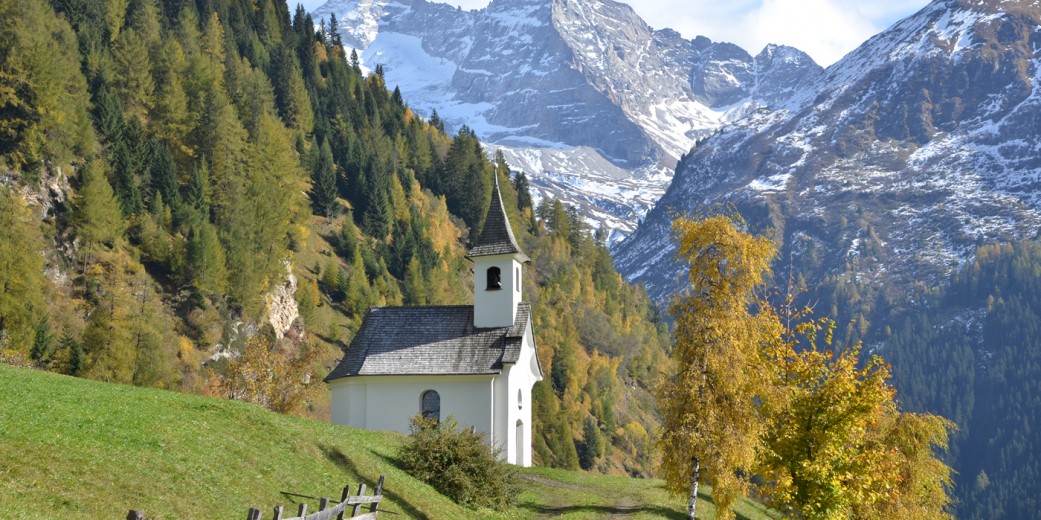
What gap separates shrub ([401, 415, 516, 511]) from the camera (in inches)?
1523

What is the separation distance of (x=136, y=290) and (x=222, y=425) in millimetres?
52720

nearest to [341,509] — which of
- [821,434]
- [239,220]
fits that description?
[821,434]

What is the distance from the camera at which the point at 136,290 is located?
8231cm

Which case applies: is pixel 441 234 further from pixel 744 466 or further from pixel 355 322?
pixel 744 466

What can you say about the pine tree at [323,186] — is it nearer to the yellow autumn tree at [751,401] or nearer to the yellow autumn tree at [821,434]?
the yellow autumn tree at [751,401]

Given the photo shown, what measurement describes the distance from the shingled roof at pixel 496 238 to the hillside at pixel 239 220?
1429 cm

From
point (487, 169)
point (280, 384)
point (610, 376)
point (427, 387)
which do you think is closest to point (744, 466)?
point (427, 387)

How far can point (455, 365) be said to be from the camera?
56812mm

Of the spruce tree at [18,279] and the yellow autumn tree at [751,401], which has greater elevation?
the spruce tree at [18,279]

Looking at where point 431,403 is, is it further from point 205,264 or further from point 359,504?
point 205,264

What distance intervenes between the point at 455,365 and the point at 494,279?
6.13 m

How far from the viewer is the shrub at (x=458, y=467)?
3869 centimetres

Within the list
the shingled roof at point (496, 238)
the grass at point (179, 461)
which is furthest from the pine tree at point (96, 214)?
the grass at point (179, 461)

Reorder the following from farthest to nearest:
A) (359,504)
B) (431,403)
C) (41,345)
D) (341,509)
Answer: (41,345), (431,403), (359,504), (341,509)
